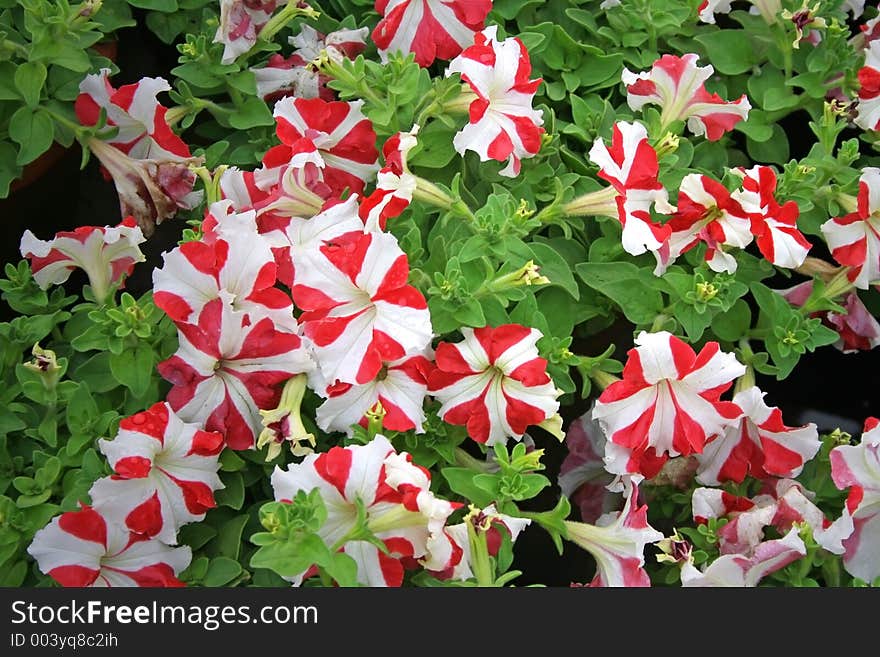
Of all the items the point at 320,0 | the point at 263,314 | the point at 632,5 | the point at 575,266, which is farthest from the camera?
the point at 320,0

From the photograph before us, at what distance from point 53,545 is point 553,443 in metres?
0.57

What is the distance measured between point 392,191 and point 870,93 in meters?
0.54

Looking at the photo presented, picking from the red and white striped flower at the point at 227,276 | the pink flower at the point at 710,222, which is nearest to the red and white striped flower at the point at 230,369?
the red and white striped flower at the point at 227,276

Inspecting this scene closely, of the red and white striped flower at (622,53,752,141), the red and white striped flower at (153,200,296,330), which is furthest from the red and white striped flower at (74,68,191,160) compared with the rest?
the red and white striped flower at (622,53,752,141)

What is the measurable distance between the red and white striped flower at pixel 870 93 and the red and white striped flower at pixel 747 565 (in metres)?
0.47

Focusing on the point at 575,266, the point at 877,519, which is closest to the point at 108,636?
the point at 575,266

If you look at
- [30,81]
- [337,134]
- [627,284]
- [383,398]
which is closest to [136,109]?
[30,81]

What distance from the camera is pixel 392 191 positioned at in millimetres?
917

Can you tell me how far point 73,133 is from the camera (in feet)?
3.61

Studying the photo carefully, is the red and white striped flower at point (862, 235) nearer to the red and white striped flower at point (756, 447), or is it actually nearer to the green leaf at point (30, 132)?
the red and white striped flower at point (756, 447)

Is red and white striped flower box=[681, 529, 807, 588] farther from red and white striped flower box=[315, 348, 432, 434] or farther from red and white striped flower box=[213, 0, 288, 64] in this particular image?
red and white striped flower box=[213, 0, 288, 64]

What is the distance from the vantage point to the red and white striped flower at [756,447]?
0.95 m

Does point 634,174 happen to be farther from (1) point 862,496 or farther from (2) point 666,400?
(1) point 862,496

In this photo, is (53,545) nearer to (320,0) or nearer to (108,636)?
(108,636)
